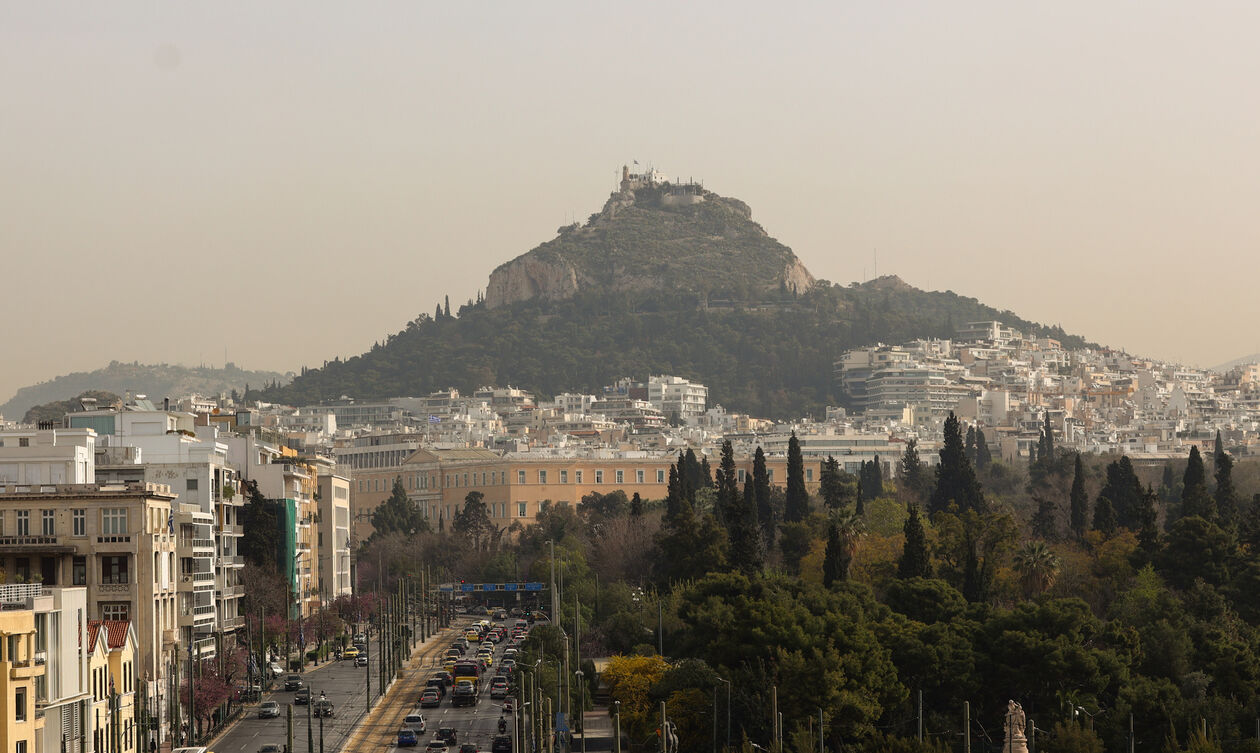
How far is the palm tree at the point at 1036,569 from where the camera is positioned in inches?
4070

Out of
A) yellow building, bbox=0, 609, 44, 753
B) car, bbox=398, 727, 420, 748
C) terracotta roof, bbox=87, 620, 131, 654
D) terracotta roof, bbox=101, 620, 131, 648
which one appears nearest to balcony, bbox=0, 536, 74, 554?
terracotta roof, bbox=87, 620, 131, 654

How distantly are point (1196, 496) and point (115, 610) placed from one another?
182 feet

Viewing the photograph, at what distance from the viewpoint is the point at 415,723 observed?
84562 mm

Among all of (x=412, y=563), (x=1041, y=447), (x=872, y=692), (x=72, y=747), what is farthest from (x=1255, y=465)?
(x=72, y=747)

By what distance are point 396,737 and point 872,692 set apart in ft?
58.1

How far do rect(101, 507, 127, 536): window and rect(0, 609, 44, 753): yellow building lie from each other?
80.7 feet

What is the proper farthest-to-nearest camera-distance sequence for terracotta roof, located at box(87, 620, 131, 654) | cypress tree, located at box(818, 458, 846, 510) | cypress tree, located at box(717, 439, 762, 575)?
cypress tree, located at box(818, 458, 846, 510), cypress tree, located at box(717, 439, 762, 575), terracotta roof, located at box(87, 620, 131, 654)

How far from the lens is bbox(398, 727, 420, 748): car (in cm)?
7912

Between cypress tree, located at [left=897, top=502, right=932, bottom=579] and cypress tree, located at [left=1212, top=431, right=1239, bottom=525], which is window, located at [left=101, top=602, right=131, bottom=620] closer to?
cypress tree, located at [left=897, top=502, right=932, bottom=579]

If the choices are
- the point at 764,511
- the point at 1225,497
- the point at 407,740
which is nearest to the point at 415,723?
the point at 407,740

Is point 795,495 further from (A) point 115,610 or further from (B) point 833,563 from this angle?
(A) point 115,610

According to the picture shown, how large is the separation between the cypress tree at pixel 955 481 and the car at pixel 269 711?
4633 centimetres

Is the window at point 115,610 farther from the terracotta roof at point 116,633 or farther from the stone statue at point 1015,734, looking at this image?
the stone statue at point 1015,734

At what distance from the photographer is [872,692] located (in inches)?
3019
